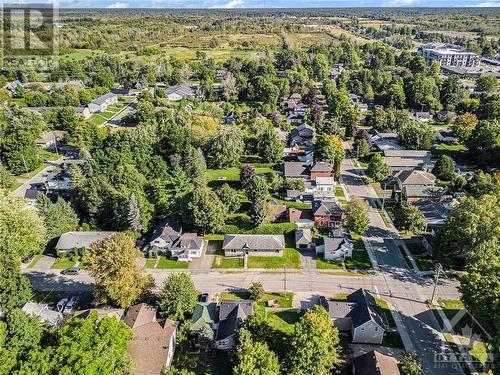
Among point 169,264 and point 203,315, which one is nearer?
point 203,315

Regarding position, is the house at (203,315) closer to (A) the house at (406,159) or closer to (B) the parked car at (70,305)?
(B) the parked car at (70,305)

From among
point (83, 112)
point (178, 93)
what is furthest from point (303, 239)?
point (178, 93)

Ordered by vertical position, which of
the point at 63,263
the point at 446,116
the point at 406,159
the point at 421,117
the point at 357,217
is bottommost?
the point at 63,263

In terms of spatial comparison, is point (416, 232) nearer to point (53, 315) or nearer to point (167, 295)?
point (167, 295)

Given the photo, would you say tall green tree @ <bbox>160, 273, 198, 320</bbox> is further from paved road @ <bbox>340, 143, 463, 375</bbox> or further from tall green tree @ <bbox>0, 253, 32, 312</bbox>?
paved road @ <bbox>340, 143, 463, 375</bbox>

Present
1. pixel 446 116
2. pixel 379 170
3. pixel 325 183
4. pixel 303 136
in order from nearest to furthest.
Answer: pixel 325 183
pixel 379 170
pixel 303 136
pixel 446 116

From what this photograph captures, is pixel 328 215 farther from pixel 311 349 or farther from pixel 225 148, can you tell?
pixel 225 148
